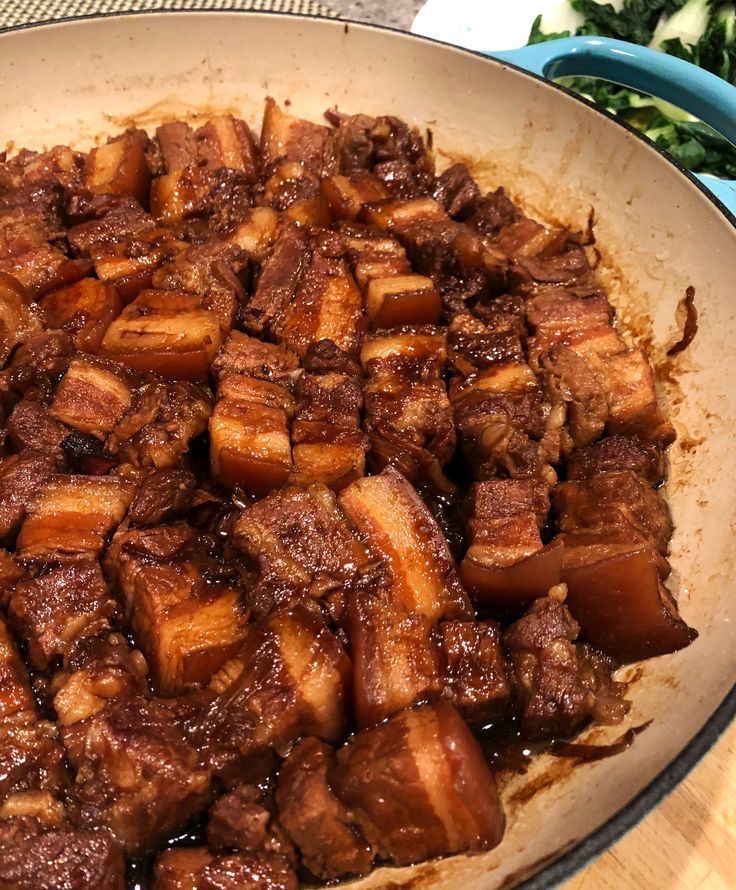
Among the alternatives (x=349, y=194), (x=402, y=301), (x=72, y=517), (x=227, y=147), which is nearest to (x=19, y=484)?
(x=72, y=517)

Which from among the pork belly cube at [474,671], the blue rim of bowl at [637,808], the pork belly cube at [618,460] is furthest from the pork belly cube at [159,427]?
the blue rim of bowl at [637,808]

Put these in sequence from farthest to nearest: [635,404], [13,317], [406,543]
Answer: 1. [13,317]
2. [635,404]
3. [406,543]

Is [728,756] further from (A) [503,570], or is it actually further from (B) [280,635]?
(B) [280,635]

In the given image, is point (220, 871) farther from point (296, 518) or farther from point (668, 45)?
point (668, 45)

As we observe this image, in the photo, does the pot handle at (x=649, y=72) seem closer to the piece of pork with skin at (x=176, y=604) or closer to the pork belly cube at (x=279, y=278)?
the pork belly cube at (x=279, y=278)

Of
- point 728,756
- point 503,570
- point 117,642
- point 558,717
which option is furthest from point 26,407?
point 728,756

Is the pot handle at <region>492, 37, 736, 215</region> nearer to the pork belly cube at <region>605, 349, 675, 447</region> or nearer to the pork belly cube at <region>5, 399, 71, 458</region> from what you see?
the pork belly cube at <region>605, 349, 675, 447</region>

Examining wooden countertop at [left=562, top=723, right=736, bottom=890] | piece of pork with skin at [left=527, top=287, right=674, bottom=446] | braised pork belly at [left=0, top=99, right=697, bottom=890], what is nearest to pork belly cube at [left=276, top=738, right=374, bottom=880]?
braised pork belly at [left=0, top=99, right=697, bottom=890]
